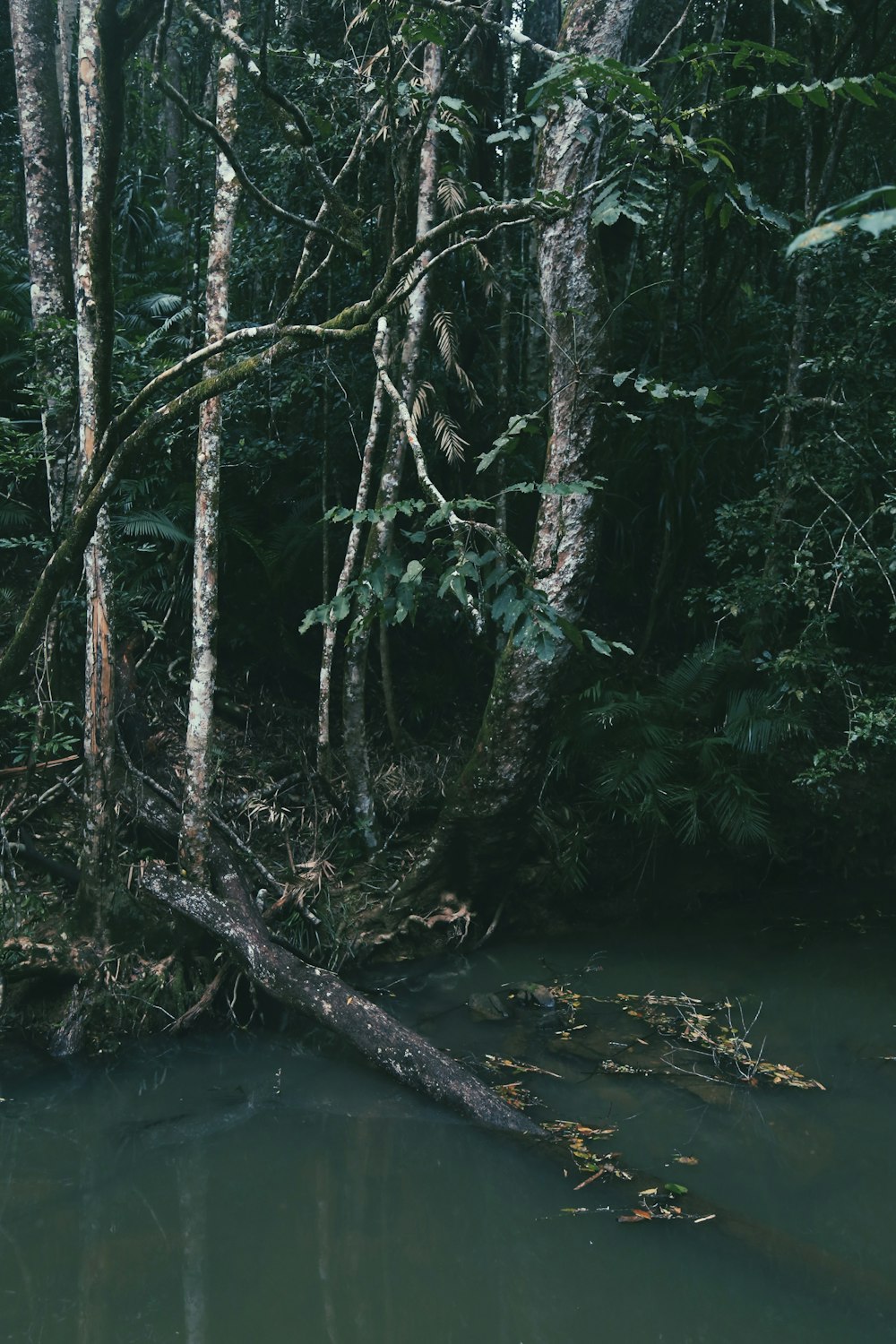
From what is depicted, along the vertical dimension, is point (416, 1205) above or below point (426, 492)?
below

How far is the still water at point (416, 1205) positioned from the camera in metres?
3.38

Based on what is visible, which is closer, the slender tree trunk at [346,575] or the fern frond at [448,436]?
the slender tree trunk at [346,575]

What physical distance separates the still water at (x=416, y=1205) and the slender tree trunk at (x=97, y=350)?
1.24 meters

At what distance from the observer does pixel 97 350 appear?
4969 mm

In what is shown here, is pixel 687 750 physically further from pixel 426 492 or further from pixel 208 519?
pixel 208 519

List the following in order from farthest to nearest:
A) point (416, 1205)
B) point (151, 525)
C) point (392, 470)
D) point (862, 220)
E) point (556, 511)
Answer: point (151, 525)
point (392, 470)
point (556, 511)
point (416, 1205)
point (862, 220)

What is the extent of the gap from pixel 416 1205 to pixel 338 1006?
1195 mm

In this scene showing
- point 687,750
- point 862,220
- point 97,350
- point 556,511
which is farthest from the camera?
point 687,750

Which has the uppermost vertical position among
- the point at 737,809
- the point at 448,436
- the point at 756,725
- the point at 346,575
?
the point at 448,436

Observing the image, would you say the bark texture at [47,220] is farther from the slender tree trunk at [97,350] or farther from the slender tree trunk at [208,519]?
the slender tree trunk at [208,519]

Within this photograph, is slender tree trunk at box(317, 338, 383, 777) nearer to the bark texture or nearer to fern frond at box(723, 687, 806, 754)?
the bark texture

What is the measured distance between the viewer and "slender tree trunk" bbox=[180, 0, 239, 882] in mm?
5406

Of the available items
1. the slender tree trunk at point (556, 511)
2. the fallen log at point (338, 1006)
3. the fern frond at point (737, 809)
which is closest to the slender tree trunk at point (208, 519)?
the fallen log at point (338, 1006)

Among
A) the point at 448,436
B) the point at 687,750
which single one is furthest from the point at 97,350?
the point at 687,750
